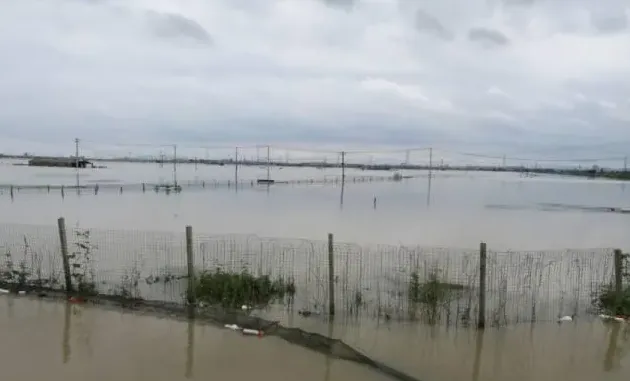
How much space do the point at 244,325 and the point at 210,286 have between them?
1.60 meters

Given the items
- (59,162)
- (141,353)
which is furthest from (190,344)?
(59,162)

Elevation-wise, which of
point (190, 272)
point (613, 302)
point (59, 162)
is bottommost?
point (613, 302)

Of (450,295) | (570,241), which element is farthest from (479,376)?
(570,241)

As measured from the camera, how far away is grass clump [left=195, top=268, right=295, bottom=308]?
866 centimetres

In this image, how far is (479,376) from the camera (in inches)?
256

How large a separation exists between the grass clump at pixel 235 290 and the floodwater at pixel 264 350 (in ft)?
3.80

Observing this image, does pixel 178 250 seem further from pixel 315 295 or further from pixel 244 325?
pixel 244 325

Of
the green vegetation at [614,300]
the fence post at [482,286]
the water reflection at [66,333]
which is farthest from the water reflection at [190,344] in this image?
the green vegetation at [614,300]

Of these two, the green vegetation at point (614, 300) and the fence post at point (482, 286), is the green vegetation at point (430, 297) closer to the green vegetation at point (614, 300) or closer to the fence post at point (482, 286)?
the fence post at point (482, 286)

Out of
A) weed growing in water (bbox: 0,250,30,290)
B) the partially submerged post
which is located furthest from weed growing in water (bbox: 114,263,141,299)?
the partially submerged post

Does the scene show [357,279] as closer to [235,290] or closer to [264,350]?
[235,290]

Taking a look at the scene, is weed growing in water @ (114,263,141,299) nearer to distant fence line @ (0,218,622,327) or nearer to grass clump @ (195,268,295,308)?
distant fence line @ (0,218,622,327)

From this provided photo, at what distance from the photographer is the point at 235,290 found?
28.9 feet

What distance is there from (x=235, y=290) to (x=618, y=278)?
20.6 feet
